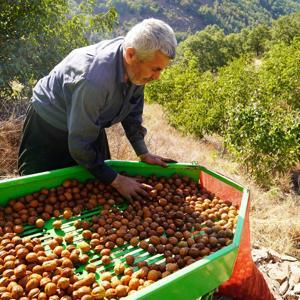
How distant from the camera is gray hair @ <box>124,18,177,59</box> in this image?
2061mm

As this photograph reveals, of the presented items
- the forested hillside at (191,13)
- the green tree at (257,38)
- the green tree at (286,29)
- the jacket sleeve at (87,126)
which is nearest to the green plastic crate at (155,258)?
the jacket sleeve at (87,126)

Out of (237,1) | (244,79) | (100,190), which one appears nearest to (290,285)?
(100,190)

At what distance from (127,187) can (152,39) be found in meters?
0.99

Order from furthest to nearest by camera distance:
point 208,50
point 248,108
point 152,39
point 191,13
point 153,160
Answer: point 191,13 → point 208,50 → point 248,108 → point 153,160 → point 152,39

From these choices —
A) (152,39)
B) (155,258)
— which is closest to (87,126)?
(152,39)

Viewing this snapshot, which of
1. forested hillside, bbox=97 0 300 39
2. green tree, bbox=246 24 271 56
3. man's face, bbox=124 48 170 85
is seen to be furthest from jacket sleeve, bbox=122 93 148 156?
forested hillside, bbox=97 0 300 39

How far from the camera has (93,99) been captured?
2.16 metres

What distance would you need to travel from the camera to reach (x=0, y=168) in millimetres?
4484

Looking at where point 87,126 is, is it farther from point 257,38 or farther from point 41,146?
point 257,38

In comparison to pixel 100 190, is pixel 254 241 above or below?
below

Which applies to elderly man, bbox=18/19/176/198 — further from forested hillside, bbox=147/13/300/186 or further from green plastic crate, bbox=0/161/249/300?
forested hillside, bbox=147/13/300/186

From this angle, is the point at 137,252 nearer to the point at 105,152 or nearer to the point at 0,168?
the point at 105,152

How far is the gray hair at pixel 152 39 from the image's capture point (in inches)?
81.1

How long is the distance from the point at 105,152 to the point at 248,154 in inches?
214
